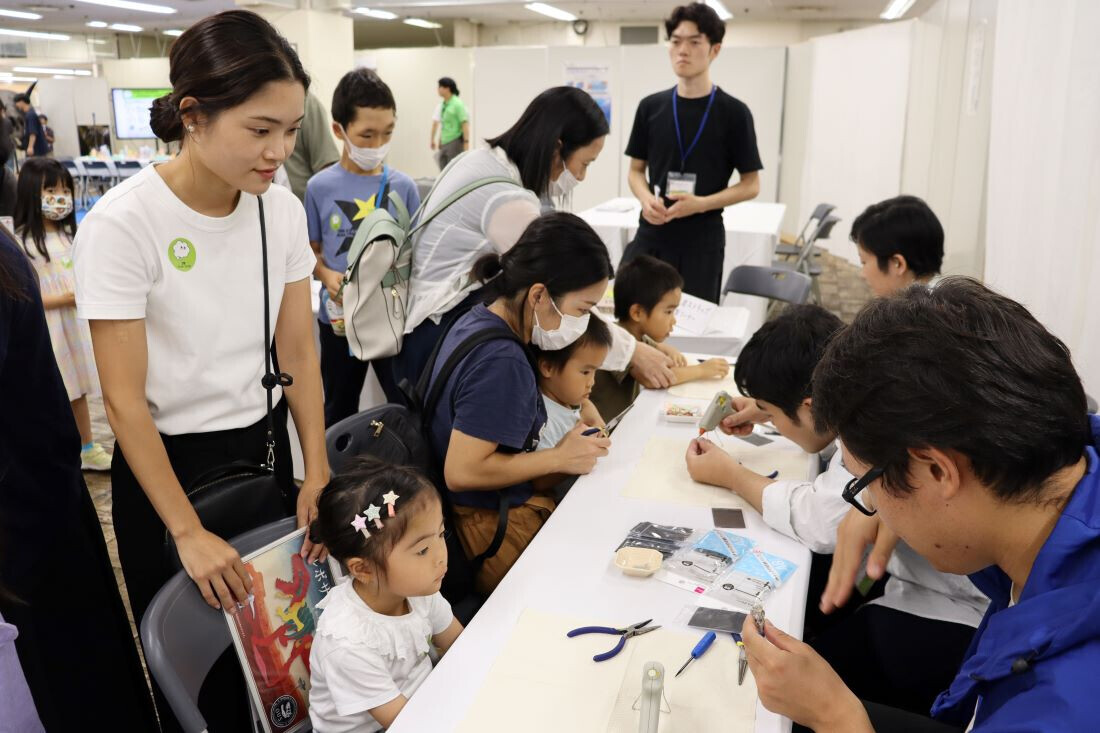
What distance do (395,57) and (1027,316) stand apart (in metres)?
13.7

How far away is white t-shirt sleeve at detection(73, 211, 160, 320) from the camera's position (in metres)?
1.25

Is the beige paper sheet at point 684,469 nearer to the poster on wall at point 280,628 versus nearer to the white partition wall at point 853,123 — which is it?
the poster on wall at point 280,628

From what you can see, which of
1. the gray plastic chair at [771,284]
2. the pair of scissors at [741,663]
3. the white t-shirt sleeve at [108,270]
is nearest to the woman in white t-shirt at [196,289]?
the white t-shirt sleeve at [108,270]

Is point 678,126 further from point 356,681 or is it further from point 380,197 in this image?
point 356,681

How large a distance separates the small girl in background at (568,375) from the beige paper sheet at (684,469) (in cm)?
23

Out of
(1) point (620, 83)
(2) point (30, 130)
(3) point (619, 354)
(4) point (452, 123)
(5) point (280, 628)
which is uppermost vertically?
(1) point (620, 83)

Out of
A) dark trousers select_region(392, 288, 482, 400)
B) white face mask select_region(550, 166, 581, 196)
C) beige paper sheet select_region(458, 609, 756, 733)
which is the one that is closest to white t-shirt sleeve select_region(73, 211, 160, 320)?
beige paper sheet select_region(458, 609, 756, 733)

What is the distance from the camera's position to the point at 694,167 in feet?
11.7

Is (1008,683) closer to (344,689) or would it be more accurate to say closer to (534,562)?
(534,562)

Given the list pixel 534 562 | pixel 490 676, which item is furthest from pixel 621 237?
pixel 490 676

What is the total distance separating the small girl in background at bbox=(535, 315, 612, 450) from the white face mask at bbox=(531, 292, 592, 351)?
0.18 feet

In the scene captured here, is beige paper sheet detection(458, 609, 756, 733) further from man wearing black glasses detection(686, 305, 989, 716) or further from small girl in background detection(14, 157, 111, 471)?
small girl in background detection(14, 157, 111, 471)

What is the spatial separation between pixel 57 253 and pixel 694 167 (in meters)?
2.74

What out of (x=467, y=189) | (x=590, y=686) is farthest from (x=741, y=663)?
(x=467, y=189)
